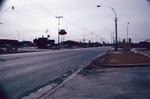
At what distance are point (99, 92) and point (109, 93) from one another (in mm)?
469

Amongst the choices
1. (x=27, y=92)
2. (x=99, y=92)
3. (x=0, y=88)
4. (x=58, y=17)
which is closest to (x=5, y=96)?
(x=27, y=92)

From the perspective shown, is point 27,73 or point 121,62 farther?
Answer: point 121,62

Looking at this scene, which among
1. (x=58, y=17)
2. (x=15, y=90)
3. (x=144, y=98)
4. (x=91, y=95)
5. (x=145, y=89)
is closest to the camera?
(x=144, y=98)

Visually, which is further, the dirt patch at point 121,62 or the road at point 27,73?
the dirt patch at point 121,62

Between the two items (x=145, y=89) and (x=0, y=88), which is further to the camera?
(x=0, y=88)

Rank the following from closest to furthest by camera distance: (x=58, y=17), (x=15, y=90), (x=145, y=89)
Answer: (x=145, y=89)
(x=15, y=90)
(x=58, y=17)

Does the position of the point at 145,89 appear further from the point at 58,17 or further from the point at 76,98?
the point at 58,17

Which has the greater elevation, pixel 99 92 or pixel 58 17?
pixel 58 17

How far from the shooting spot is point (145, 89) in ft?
41.7

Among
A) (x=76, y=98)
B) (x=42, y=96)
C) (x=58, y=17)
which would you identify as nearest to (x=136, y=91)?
(x=76, y=98)

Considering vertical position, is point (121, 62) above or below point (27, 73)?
above

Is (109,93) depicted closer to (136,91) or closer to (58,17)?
(136,91)

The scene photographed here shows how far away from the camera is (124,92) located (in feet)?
39.9

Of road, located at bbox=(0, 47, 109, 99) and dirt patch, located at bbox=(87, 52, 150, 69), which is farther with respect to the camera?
dirt patch, located at bbox=(87, 52, 150, 69)
